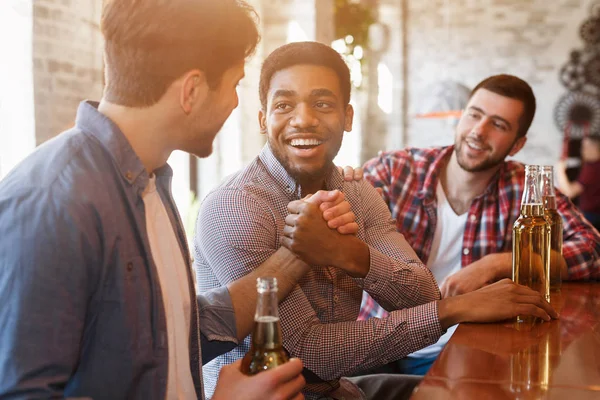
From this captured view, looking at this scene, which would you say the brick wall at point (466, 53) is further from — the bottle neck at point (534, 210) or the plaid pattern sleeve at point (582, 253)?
the bottle neck at point (534, 210)

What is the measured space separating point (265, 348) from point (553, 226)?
1291 millimetres

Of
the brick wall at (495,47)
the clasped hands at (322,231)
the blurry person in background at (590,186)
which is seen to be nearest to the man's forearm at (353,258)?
the clasped hands at (322,231)

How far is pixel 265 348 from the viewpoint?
0.99 meters

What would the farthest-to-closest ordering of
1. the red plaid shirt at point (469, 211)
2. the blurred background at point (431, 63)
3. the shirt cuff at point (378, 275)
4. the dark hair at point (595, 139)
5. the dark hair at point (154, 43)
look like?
the dark hair at point (595, 139), the blurred background at point (431, 63), the red plaid shirt at point (469, 211), the shirt cuff at point (378, 275), the dark hair at point (154, 43)

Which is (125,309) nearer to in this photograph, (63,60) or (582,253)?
(582,253)

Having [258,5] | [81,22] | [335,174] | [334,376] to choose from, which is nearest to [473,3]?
[258,5]

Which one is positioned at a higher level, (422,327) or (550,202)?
(550,202)

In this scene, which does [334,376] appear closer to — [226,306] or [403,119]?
[226,306]

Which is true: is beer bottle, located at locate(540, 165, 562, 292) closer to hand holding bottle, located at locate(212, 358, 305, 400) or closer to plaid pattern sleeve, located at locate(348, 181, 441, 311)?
plaid pattern sleeve, located at locate(348, 181, 441, 311)

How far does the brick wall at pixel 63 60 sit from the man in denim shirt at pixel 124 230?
1558 millimetres

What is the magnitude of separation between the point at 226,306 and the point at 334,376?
349mm

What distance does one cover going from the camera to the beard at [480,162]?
8.47ft

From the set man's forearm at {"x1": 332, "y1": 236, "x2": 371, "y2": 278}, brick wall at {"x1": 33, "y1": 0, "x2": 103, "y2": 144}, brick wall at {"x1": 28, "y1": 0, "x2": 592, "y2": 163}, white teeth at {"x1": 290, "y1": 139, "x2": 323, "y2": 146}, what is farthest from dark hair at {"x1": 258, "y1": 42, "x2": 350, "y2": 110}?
brick wall at {"x1": 28, "y1": 0, "x2": 592, "y2": 163}

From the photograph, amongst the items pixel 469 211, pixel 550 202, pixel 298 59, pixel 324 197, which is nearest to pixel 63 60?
pixel 298 59
